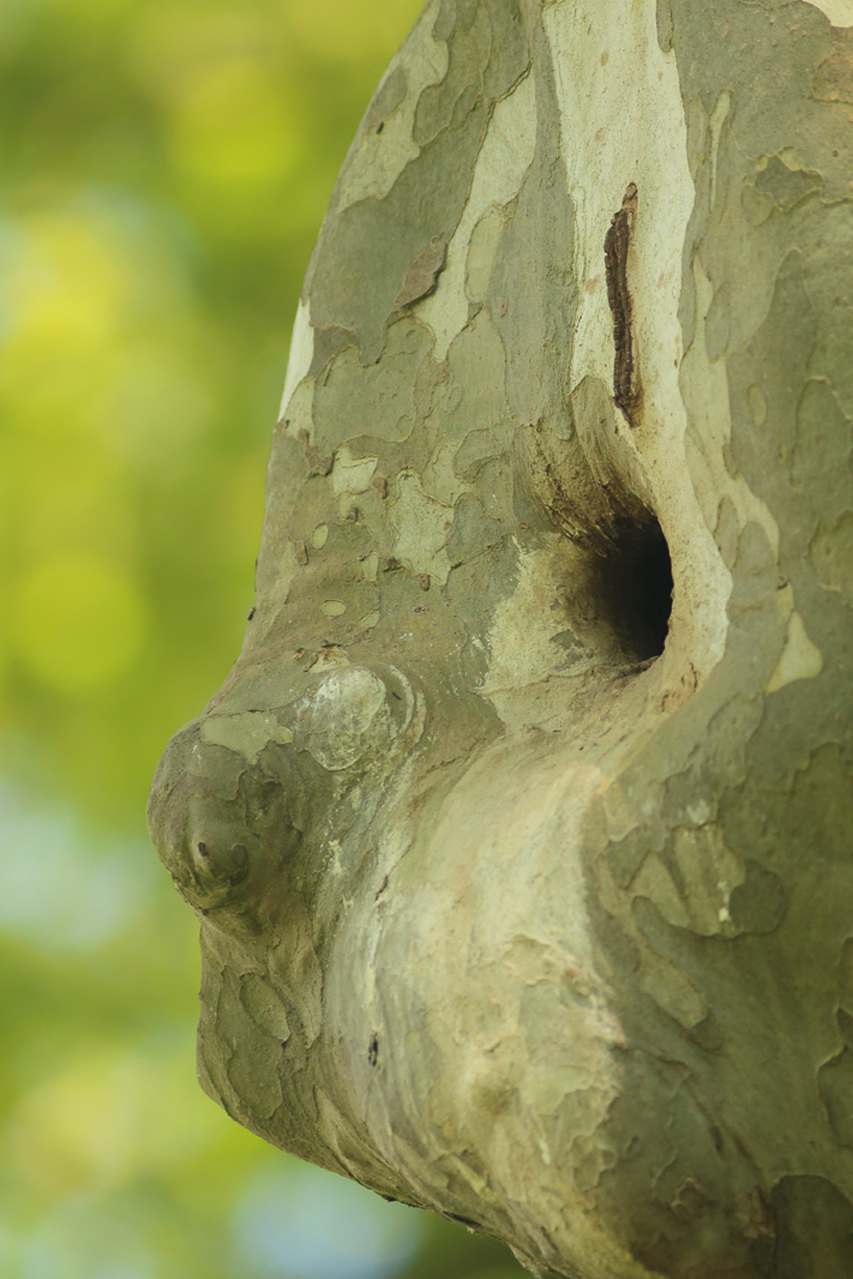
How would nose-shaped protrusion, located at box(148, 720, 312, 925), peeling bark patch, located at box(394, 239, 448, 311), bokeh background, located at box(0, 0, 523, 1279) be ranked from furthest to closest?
bokeh background, located at box(0, 0, 523, 1279)
peeling bark patch, located at box(394, 239, 448, 311)
nose-shaped protrusion, located at box(148, 720, 312, 925)

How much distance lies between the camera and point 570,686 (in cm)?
63

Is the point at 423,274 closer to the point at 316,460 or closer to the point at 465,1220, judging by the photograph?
the point at 316,460

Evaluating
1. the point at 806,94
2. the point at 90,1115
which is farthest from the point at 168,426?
the point at 806,94

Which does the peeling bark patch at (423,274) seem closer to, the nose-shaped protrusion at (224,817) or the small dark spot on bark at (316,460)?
the small dark spot on bark at (316,460)

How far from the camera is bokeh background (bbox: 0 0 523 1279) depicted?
6.13ft

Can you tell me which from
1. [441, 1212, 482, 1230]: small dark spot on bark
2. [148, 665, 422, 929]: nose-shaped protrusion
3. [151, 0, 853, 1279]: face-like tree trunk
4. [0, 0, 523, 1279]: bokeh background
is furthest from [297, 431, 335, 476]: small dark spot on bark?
[0, 0, 523, 1279]: bokeh background

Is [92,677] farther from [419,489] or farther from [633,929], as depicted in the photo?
[633,929]

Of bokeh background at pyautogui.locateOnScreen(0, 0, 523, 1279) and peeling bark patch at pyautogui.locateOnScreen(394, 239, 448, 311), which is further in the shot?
bokeh background at pyautogui.locateOnScreen(0, 0, 523, 1279)

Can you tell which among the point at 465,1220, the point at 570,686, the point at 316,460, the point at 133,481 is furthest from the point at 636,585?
the point at 133,481

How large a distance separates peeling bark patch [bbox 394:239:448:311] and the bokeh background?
1249mm

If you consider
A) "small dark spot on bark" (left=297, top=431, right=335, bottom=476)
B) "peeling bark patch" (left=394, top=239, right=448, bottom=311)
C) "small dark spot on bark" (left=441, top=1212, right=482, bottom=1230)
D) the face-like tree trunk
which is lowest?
"small dark spot on bark" (left=441, top=1212, right=482, bottom=1230)

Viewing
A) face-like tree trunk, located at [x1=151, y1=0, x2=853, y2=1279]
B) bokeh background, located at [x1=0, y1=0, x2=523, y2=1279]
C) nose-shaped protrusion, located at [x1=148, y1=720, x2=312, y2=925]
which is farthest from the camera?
bokeh background, located at [x1=0, y1=0, x2=523, y2=1279]

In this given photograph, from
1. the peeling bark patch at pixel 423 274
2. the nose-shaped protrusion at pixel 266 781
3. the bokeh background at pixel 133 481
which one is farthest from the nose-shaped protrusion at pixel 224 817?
the bokeh background at pixel 133 481

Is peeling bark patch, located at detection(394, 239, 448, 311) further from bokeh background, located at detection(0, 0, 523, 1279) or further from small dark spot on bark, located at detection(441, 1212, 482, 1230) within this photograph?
bokeh background, located at detection(0, 0, 523, 1279)
